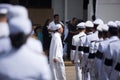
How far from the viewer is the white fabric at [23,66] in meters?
4.65

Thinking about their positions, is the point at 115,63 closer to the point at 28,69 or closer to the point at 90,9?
the point at 28,69

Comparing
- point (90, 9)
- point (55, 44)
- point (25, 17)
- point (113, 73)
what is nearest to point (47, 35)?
point (90, 9)

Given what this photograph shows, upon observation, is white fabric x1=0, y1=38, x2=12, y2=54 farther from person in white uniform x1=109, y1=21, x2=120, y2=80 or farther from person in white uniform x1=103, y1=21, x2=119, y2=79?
person in white uniform x1=103, y1=21, x2=119, y2=79

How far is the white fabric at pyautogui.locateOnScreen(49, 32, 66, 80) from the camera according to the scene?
13688 mm

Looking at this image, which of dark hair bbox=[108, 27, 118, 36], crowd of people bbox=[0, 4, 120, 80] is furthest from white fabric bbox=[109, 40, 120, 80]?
dark hair bbox=[108, 27, 118, 36]

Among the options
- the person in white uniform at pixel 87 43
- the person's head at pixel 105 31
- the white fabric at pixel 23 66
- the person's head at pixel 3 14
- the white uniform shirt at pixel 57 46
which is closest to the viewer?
the white fabric at pixel 23 66

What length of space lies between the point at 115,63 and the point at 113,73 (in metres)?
0.20

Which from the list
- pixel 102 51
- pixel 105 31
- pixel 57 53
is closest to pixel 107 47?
pixel 102 51

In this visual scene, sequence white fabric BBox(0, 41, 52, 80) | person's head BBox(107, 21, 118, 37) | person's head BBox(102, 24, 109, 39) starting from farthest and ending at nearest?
1. person's head BBox(102, 24, 109, 39)
2. person's head BBox(107, 21, 118, 37)
3. white fabric BBox(0, 41, 52, 80)

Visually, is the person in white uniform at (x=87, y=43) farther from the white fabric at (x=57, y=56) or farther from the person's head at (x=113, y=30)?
the person's head at (x=113, y=30)

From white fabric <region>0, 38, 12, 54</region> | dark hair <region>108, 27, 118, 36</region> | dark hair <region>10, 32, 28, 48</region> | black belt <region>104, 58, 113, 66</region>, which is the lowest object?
black belt <region>104, 58, 113, 66</region>

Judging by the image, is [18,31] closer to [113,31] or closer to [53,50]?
[113,31]

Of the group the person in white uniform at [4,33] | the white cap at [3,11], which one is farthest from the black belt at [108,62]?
the white cap at [3,11]

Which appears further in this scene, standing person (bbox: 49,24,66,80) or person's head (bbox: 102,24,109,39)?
standing person (bbox: 49,24,66,80)
